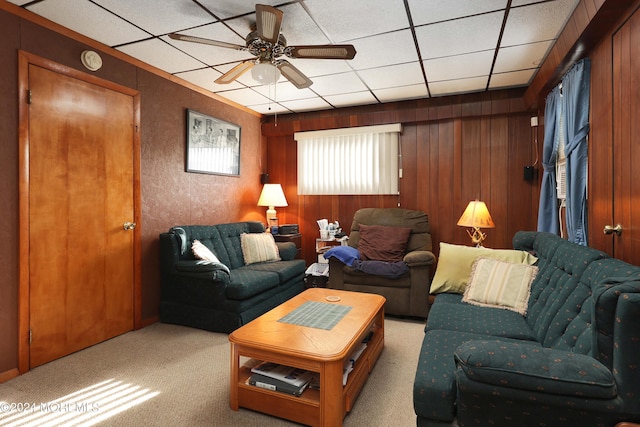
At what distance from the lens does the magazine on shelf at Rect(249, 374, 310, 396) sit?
70.7 inches

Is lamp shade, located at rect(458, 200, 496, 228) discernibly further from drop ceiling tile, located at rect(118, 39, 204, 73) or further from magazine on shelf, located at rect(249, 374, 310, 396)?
drop ceiling tile, located at rect(118, 39, 204, 73)

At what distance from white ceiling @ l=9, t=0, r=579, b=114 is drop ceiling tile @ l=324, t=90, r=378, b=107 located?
1.09 ft

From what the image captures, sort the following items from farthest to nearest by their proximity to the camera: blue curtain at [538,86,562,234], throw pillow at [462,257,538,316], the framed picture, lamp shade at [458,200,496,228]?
the framed picture < lamp shade at [458,200,496,228] < blue curtain at [538,86,562,234] < throw pillow at [462,257,538,316]

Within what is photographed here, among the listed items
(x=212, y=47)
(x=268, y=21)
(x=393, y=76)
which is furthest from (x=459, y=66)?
(x=212, y=47)

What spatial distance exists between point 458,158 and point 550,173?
1.15m

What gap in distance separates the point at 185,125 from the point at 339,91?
180 cm

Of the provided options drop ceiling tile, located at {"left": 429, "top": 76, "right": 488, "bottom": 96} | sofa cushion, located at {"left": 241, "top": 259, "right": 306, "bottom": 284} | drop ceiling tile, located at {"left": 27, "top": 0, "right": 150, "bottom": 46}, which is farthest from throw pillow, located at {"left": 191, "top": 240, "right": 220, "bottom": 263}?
drop ceiling tile, located at {"left": 429, "top": 76, "right": 488, "bottom": 96}

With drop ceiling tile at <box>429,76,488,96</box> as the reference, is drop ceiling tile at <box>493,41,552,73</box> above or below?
below

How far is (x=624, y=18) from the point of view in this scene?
6.41 feet

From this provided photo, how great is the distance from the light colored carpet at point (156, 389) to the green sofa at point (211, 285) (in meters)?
0.28

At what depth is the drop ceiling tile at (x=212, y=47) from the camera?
2.60 metres

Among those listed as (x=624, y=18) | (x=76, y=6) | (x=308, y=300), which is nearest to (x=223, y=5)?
(x=76, y=6)

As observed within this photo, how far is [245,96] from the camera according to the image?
Result: 4.22 meters

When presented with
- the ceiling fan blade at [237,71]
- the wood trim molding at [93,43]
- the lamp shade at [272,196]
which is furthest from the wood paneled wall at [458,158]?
the ceiling fan blade at [237,71]
